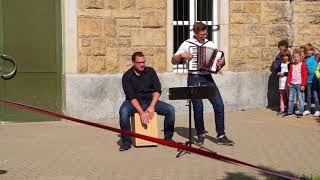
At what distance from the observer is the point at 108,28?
11.1 meters

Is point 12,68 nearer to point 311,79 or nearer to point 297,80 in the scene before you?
point 297,80

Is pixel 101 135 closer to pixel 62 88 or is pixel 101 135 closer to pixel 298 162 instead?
pixel 62 88

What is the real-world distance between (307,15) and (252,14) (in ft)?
5.12

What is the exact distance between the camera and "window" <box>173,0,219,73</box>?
12023mm

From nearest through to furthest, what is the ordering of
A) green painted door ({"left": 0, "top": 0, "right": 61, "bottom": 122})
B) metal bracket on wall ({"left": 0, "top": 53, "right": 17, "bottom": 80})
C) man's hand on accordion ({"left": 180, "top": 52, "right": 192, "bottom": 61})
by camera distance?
1. man's hand on accordion ({"left": 180, "top": 52, "right": 192, "bottom": 61})
2. metal bracket on wall ({"left": 0, "top": 53, "right": 17, "bottom": 80})
3. green painted door ({"left": 0, "top": 0, "right": 61, "bottom": 122})

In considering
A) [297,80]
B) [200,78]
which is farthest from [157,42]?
[200,78]

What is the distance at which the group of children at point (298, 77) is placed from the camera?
11766 millimetres

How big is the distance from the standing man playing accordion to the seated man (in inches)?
15.7

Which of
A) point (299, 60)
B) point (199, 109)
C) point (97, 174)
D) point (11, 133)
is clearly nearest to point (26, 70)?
point (11, 133)

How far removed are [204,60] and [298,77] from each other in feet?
12.8

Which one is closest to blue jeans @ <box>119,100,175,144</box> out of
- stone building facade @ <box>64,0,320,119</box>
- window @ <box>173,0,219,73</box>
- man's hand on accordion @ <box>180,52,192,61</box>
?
man's hand on accordion @ <box>180,52,192,61</box>

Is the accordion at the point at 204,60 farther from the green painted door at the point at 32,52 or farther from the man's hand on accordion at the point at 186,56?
the green painted door at the point at 32,52

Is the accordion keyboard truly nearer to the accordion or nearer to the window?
the accordion

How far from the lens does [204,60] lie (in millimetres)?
8500
